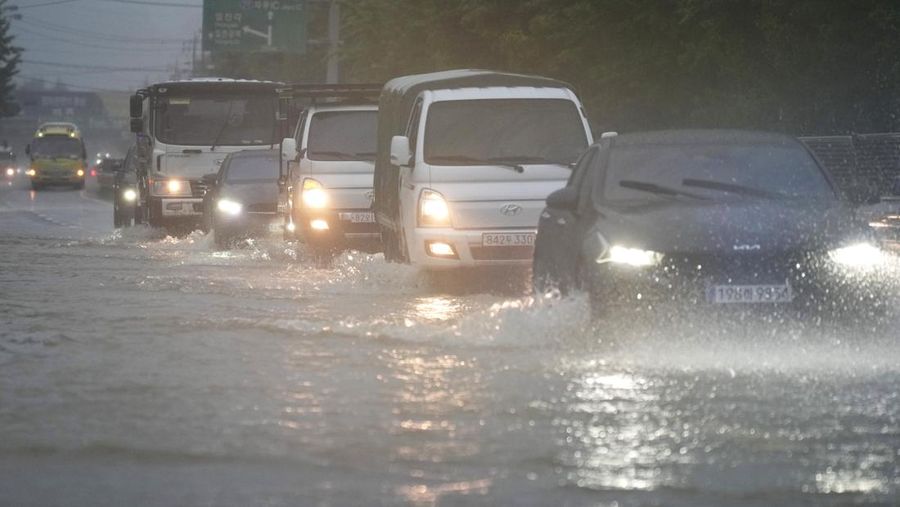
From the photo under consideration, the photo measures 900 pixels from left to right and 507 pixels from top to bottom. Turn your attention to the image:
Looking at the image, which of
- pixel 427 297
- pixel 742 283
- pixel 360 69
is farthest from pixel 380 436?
pixel 360 69

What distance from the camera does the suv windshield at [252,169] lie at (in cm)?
2573

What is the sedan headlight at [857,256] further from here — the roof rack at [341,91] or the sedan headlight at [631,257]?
the roof rack at [341,91]

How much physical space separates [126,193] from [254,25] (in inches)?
817

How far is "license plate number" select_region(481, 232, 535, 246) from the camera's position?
1622cm

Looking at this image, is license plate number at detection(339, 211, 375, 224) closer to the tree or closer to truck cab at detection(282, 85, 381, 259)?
truck cab at detection(282, 85, 381, 259)

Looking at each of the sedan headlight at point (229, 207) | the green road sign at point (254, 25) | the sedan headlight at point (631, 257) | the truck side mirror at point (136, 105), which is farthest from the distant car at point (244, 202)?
the green road sign at point (254, 25)

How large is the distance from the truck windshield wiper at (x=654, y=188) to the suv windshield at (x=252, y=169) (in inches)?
562

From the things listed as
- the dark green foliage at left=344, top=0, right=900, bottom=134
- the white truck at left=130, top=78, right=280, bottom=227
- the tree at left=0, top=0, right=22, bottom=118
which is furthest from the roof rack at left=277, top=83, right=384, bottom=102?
the tree at left=0, top=0, right=22, bottom=118

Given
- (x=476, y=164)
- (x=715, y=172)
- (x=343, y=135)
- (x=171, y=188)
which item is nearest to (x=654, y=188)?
(x=715, y=172)

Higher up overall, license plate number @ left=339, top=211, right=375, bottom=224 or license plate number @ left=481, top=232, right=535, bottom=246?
license plate number @ left=339, top=211, right=375, bottom=224

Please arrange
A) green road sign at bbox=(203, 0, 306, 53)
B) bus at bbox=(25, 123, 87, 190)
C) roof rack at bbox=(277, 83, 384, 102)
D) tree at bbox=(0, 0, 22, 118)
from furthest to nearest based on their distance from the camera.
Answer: tree at bbox=(0, 0, 22, 118) → bus at bbox=(25, 123, 87, 190) → green road sign at bbox=(203, 0, 306, 53) → roof rack at bbox=(277, 83, 384, 102)

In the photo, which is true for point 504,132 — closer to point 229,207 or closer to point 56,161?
point 229,207

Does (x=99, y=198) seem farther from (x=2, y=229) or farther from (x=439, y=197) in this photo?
(x=439, y=197)

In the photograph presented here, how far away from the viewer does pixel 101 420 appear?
846cm
